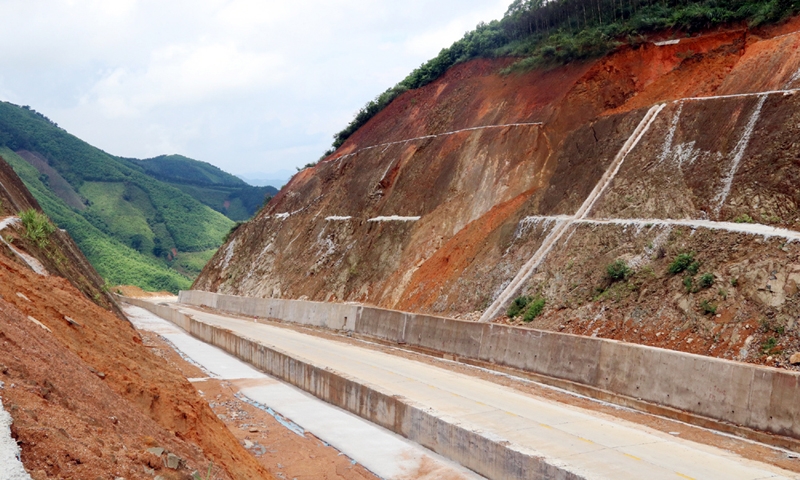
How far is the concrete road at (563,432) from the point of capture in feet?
31.4

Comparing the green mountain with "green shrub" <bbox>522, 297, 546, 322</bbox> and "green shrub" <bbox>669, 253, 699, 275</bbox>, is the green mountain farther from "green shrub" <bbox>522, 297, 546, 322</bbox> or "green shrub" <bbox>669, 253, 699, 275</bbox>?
"green shrub" <bbox>669, 253, 699, 275</bbox>

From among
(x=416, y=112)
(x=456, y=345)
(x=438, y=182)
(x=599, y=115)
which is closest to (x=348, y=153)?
(x=416, y=112)

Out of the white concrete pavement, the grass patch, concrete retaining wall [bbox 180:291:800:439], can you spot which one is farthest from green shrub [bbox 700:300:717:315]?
the white concrete pavement

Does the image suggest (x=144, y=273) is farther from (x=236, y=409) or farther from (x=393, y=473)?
(x=393, y=473)

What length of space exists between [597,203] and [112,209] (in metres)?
107

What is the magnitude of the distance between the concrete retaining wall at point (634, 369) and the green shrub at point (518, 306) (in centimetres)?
173

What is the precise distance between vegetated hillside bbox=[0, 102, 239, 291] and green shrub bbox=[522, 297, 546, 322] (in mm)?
71251

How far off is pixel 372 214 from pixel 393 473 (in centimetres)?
2862

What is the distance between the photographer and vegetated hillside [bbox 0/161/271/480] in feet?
16.6

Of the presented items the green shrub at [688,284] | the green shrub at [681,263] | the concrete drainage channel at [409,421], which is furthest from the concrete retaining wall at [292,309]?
the green shrub at [688,284]

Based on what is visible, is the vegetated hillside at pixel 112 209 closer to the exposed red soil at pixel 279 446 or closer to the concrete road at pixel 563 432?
the exposed red soil at pixel 279 446

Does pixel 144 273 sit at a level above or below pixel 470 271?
below

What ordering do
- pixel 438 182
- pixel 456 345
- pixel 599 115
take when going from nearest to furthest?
pixel 456 345
pixel 599 115
pixel 438 182

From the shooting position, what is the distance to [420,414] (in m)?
12.5
